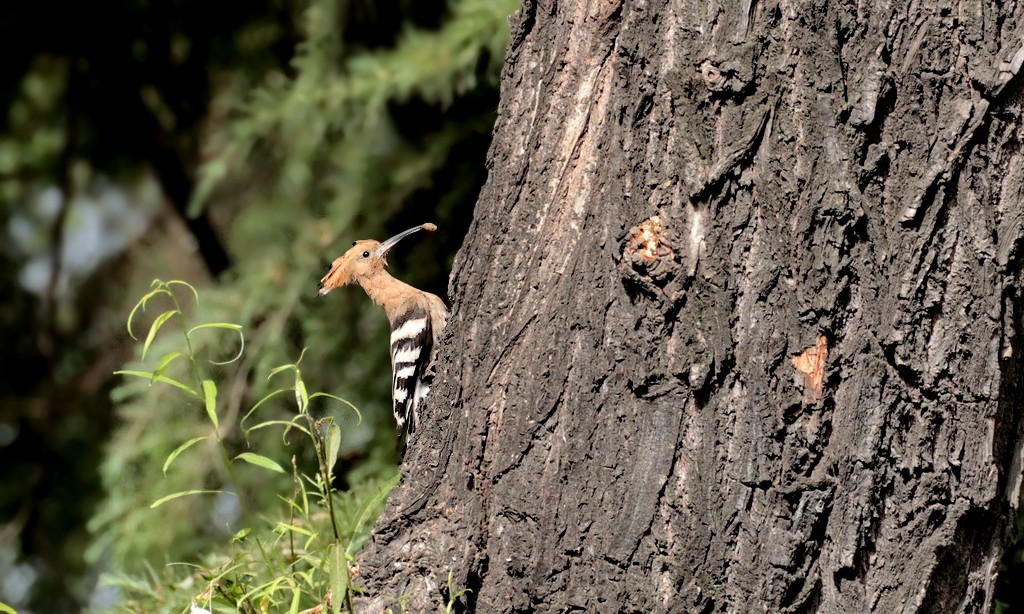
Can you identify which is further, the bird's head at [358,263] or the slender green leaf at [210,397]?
the bird's head at [358,263]

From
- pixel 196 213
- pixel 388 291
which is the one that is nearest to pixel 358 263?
pixel 388 291

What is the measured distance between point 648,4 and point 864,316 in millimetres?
753

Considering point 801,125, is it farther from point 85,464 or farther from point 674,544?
point 85,464

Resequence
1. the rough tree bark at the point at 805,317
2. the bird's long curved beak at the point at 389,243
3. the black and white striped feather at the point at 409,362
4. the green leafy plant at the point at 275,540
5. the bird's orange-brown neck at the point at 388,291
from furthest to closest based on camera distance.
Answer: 1. the bird's orange-brown neck at the point at 388,291
2. the bird's long curved beak at the point at 389,243
3. the black and white striped feather at the point at 409,362
4. the green leafy plant at the point at 275,540
5. the rough tree bark at the point at 805,317

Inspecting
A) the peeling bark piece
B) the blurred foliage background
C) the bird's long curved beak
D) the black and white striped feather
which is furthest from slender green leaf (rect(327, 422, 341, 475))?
the bird's long curved beak

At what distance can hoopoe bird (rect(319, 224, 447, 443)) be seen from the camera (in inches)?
170

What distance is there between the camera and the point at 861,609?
212cm

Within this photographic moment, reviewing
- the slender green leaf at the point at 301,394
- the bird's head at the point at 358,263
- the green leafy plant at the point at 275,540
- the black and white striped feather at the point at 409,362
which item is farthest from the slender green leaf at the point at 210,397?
the bird's head at the point at 358,263

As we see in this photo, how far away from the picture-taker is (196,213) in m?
4.93

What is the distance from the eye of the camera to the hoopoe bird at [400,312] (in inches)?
170

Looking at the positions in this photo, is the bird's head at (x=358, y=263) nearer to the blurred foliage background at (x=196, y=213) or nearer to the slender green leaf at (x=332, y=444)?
the blurred foliage background at (x=196, y=213)

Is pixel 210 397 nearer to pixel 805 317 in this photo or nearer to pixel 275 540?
pixel 275 540

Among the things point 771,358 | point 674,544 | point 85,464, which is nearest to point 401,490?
point 674,544

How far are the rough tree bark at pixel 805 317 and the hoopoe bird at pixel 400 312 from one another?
2057 mm
